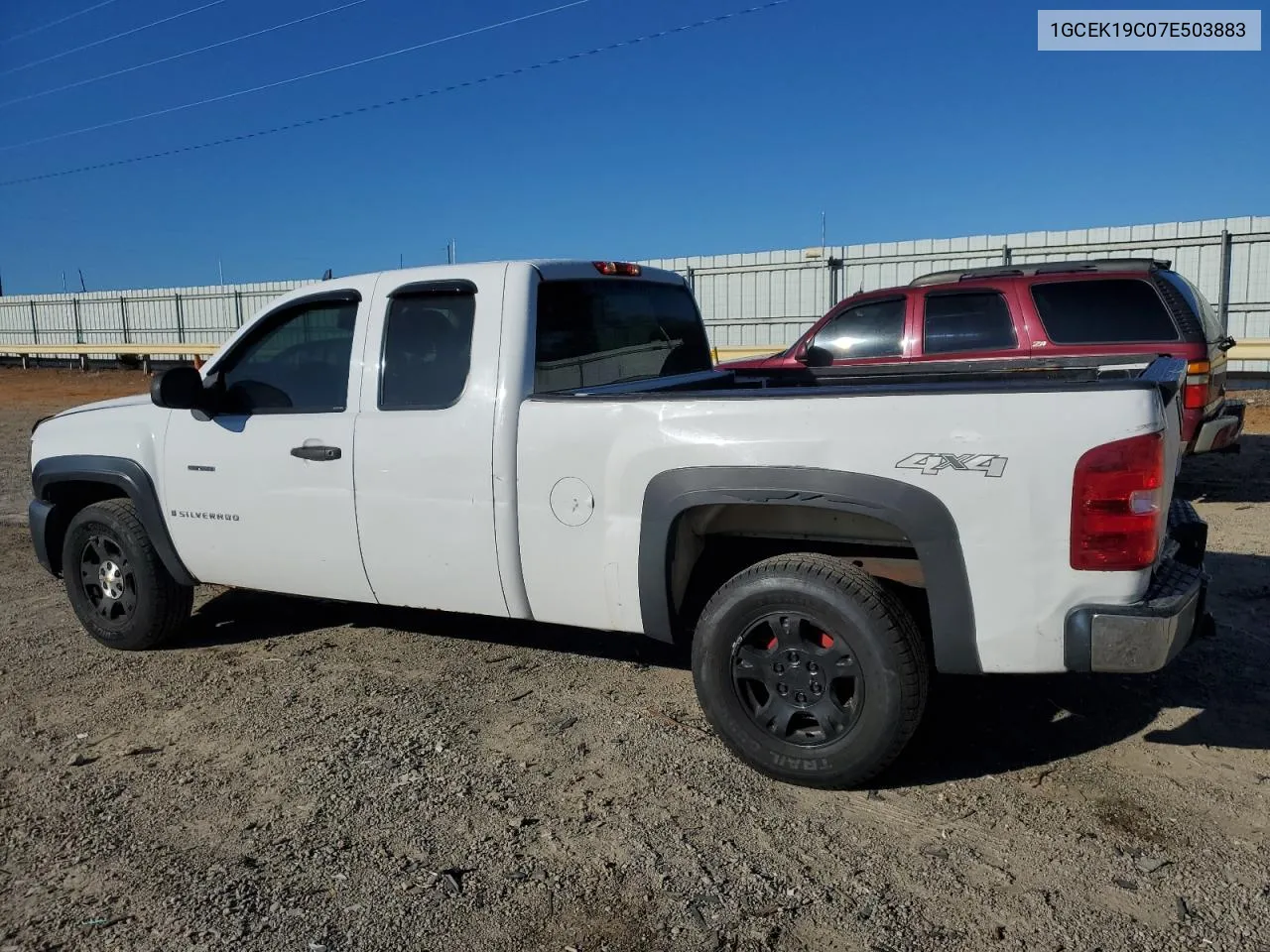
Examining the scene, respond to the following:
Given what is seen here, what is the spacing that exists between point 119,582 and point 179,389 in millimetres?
1271

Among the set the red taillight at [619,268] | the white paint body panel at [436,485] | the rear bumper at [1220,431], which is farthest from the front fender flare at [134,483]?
the rear bumper at [1220,431]

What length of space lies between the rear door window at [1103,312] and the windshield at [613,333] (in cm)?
403

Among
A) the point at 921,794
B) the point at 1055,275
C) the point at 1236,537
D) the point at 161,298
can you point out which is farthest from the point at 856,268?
the point at 161,298

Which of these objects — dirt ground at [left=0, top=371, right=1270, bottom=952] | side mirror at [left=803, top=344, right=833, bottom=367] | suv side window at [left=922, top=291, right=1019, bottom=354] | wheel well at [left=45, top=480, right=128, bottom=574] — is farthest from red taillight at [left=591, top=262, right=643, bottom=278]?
suv side window at [left=922, top=291, right=1019, bottom=354]

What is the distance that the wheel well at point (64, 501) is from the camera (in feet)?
18.0

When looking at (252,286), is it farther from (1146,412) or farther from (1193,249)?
(1146,412)

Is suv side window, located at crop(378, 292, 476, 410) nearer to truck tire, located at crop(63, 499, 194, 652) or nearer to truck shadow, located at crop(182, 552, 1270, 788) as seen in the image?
truck shadow, located at crop(182, 552, 1270, 788)

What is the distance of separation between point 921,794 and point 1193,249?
1726 cm

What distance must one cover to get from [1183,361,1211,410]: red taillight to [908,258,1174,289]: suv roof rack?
847 millimetres

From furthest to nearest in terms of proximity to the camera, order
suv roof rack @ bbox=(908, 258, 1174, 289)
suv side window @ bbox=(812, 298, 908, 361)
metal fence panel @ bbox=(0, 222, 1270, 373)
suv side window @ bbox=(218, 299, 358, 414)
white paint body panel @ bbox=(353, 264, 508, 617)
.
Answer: metal fence panel @ bbox=(0, 222, 1270, 373) < suv side window @ bbox=(812, 298, 908, 361) < suv roof rack @ bbox=(908, 258, 1174, 289) < suv side window @ bbox=(218, 299, 358, 414) < white paint body panel @ bbox=(353, 264, 508, 617)

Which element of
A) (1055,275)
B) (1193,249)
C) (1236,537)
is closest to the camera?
(1236,537)

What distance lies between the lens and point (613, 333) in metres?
4.80

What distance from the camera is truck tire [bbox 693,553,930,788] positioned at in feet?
11.2

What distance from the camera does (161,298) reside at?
104 ft
